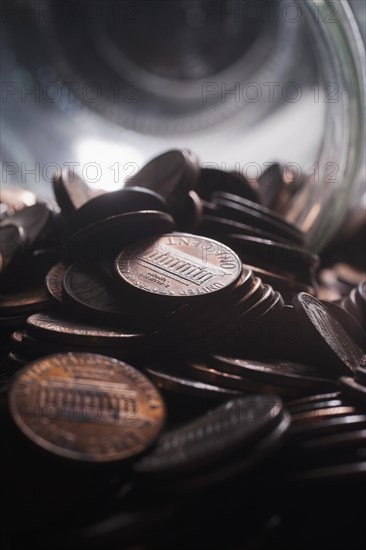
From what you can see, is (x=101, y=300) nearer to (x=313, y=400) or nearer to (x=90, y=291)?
(x=90, y=291)

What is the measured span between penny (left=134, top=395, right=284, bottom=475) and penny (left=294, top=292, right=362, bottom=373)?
244 millimetres

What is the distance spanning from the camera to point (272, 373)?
1.15 metres

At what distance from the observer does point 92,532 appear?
2.94 ft

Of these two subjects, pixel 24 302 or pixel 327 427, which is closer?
pixel 327 427

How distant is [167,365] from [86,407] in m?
0.24

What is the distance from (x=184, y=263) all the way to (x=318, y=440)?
555 millimetres

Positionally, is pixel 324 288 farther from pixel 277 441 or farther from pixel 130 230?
pixel 277 441

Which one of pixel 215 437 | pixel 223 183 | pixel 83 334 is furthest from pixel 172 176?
pixel 215 437

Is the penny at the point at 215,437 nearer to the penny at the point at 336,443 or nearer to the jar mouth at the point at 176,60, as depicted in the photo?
the penny at the point at 336,443

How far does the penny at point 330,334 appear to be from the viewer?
4.04 feet

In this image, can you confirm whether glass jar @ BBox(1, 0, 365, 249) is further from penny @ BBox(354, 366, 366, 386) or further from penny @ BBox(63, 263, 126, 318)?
penny @ BBox(354, 366, 366, 386)

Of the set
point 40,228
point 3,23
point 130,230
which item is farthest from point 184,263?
point 3,23

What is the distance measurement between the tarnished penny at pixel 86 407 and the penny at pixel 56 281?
28 centimetres

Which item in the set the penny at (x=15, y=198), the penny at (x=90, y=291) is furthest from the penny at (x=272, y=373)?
the penny at (x=15, y=198)
